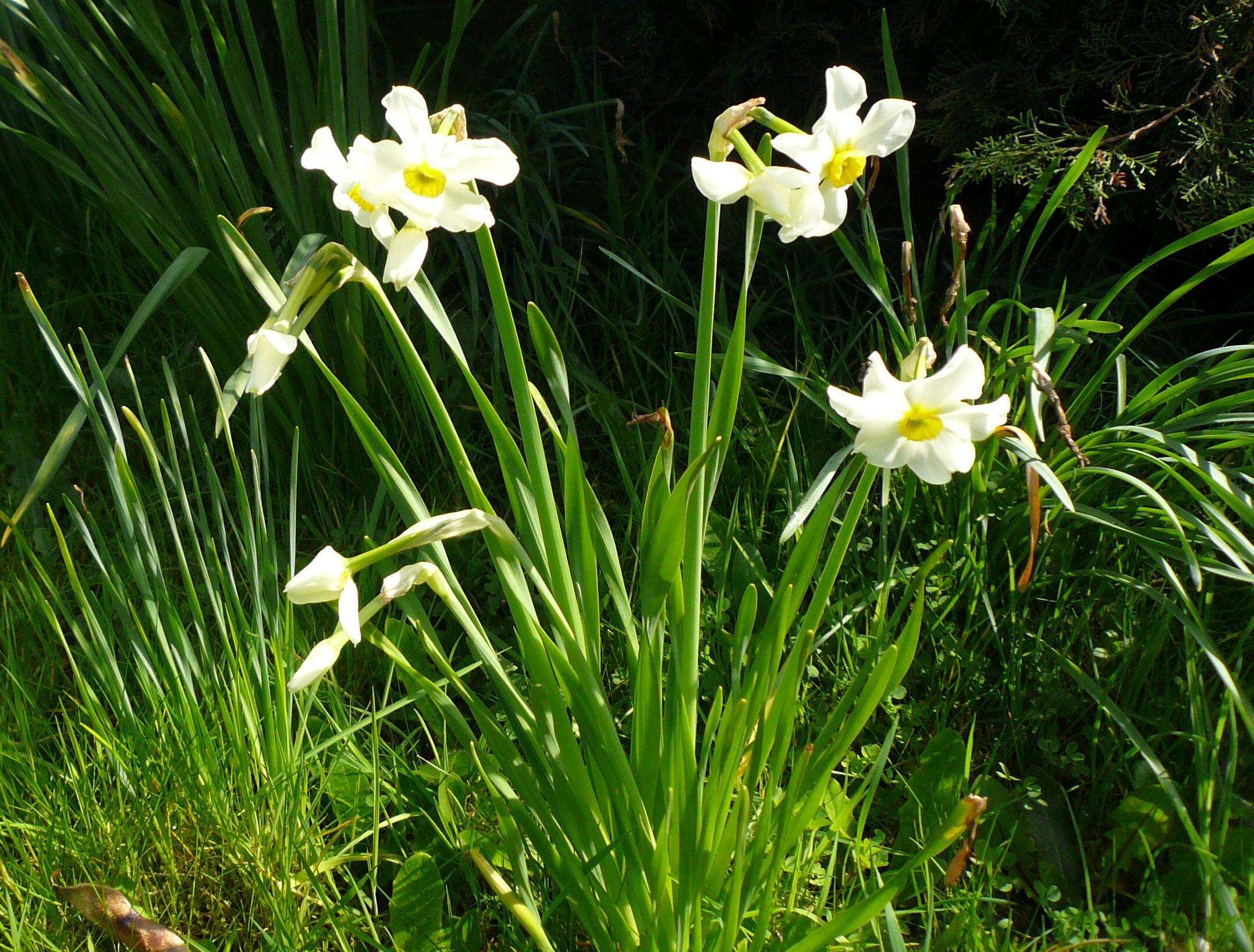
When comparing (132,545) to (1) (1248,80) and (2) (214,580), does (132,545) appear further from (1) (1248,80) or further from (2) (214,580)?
(1) (1248,80)

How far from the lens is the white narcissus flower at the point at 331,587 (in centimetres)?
80

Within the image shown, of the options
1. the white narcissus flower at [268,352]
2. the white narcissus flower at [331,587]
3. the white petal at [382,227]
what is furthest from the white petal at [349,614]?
the white petal at [382,227]

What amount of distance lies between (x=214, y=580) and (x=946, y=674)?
115cm

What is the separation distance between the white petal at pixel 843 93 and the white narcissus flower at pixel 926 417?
0.22 metres

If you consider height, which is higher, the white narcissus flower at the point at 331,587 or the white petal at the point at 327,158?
Result: the white petal at the point at 327,158

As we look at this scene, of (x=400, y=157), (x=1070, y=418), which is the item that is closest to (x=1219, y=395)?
(x=1070, y=418)

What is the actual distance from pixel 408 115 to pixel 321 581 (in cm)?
38

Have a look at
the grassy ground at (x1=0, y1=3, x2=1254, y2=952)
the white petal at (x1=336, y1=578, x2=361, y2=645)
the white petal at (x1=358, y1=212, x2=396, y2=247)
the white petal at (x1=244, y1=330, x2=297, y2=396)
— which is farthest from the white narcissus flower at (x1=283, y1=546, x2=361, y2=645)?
the grassy ground at (x1=0, y1=3, x2=1254, y2=952)

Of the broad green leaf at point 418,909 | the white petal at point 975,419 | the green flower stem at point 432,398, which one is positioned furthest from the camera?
the broad green leaf at point 418,909

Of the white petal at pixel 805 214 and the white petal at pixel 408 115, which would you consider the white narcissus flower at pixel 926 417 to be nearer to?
the white petal at pixel 805 214

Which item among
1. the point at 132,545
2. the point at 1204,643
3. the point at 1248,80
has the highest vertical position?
the point at 1248,80

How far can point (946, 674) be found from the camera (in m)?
1.45

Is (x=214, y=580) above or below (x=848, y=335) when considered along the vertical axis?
below

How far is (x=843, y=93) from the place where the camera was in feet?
2.74
